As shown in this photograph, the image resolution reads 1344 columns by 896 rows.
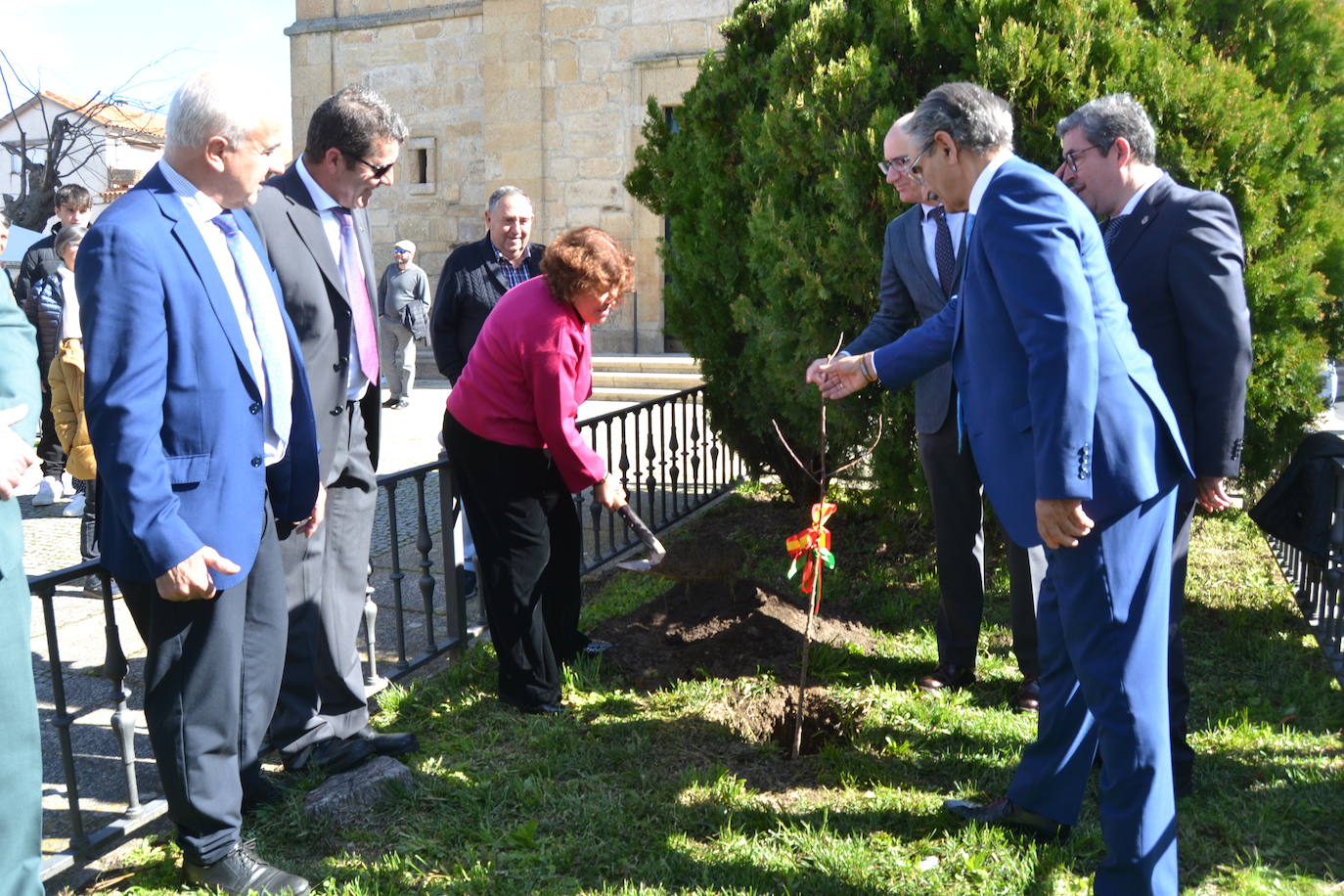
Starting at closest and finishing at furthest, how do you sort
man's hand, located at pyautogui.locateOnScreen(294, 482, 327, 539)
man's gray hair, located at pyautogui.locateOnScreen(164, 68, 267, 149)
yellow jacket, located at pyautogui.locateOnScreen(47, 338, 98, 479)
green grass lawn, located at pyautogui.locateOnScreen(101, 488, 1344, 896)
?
1. man's gray hair, located at pyautogui.locateOnScreen(164, 68, 267, 149)
2. green grass lawn, located at pyautogui.locateOnScreen(101, 488, 1344, 896)
3. man's hand, located at pyautogui.locateOnScreen(294, 482, 327, 539)
4. yellow jacket, located at pyautogui.locateOnScreen(47, 338, 98, 479)

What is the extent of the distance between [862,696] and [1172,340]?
1.76 m

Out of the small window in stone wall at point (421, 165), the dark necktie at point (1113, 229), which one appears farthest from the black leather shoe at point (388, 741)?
the small window in stone wall at point (421, 165)

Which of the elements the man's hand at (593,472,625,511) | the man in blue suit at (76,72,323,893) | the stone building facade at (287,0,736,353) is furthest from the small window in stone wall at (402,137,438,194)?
the man in blue suit at (76,72,323,893)

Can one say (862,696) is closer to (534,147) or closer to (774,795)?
(774,795)

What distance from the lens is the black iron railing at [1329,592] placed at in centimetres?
431

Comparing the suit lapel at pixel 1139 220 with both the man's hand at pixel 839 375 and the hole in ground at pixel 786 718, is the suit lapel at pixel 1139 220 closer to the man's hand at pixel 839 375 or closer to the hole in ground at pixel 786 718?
the man's hand at pixel 839 375

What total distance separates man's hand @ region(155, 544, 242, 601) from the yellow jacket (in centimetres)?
408

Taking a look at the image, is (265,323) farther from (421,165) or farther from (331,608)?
(421,165)

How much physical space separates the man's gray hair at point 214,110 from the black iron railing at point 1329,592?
4.02 meters

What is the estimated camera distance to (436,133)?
18000 mm

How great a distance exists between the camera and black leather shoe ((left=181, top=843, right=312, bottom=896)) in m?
2.93

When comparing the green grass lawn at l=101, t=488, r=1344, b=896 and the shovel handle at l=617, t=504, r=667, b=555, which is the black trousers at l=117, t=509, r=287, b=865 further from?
the shovel handle at l=617, t=504, r=667, b=555

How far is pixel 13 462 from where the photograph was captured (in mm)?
2197

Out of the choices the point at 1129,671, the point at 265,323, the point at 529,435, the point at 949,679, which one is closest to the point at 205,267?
the point at 265,323
